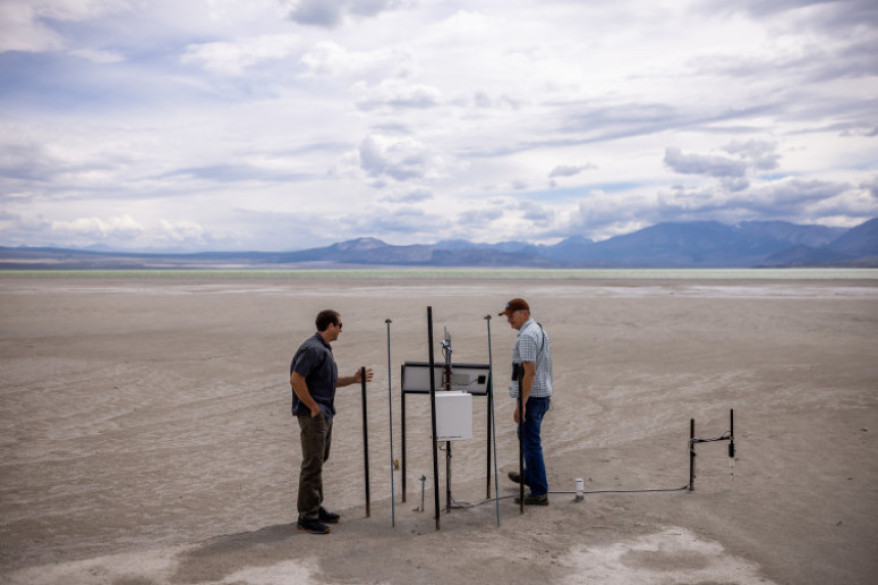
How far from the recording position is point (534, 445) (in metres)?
6.91

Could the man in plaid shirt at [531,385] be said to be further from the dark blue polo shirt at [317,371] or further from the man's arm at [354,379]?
the dark blue polo shirt at [317,371]

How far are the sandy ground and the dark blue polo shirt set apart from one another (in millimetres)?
1247

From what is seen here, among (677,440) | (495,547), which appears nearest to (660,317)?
(677,440)

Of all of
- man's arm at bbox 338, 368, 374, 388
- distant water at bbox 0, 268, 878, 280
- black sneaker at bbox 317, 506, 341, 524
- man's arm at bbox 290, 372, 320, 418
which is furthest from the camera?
distant water at bbox 0, 268, 878, 280

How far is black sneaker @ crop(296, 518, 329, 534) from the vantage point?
6.27 metres

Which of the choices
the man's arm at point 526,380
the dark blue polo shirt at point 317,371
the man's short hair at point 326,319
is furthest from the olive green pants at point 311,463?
the man's arm at point 526,380

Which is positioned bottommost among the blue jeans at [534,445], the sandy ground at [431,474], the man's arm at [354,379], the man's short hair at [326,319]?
the sandy ground at [431,474]

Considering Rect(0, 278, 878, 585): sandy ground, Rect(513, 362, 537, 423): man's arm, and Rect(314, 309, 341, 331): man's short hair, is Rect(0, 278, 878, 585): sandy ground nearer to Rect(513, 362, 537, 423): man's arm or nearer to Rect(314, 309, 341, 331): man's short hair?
Rect(513, 362, 537, 423): man's arm

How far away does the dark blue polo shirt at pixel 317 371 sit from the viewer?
6121 mm

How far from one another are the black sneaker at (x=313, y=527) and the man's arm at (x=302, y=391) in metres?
1.12

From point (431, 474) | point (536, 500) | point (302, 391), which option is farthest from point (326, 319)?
point (536, 500)

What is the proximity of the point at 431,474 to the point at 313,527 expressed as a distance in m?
2.12

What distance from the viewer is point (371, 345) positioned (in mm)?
19328

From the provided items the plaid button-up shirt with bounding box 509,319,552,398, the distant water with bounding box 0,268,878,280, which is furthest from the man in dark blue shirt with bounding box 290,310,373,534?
the distant water with bounding box 0,268,878,280
